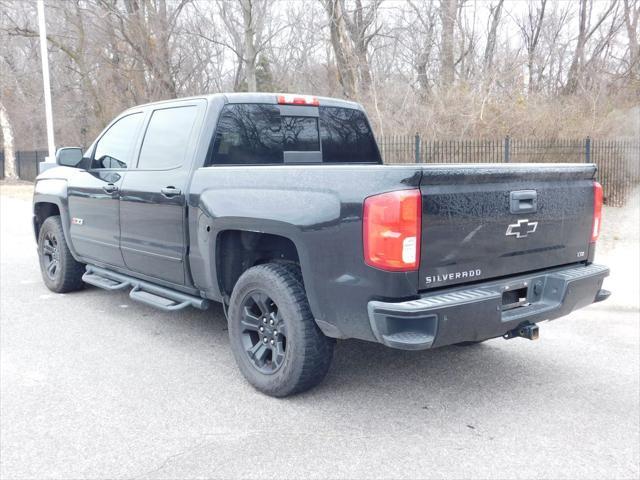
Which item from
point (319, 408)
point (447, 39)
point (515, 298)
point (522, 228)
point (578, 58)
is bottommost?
point (319, 408)

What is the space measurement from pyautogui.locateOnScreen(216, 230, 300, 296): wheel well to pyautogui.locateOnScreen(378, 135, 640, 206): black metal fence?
36.0 ft

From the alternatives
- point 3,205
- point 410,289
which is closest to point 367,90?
point 3,205

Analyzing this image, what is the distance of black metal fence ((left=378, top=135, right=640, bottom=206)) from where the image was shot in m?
14.4

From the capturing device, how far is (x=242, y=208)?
4230mm

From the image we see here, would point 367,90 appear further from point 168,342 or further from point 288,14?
point 168,342

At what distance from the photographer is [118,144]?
6.00 m

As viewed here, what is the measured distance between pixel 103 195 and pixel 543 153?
12094 mm

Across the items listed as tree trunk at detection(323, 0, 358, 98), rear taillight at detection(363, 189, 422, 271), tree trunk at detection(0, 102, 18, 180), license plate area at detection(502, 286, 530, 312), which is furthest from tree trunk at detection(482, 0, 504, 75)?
rear taillight at detection(363, 189, 422, 271)

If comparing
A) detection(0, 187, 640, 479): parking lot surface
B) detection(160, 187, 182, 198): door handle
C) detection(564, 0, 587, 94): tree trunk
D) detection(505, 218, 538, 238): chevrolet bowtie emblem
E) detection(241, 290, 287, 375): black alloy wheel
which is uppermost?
detection(564, 0, 587, 94): tree trunk

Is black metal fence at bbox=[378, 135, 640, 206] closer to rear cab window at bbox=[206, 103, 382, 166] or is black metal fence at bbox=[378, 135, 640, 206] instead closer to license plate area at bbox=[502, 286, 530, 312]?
rear cab window at bbox=[206, 103, 382, 166]

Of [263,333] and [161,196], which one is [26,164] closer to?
[161,196]

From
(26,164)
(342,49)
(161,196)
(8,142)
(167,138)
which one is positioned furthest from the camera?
(26,164)

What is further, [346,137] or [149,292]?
[346,137]

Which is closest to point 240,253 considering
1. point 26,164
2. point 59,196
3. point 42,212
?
point 59,196
